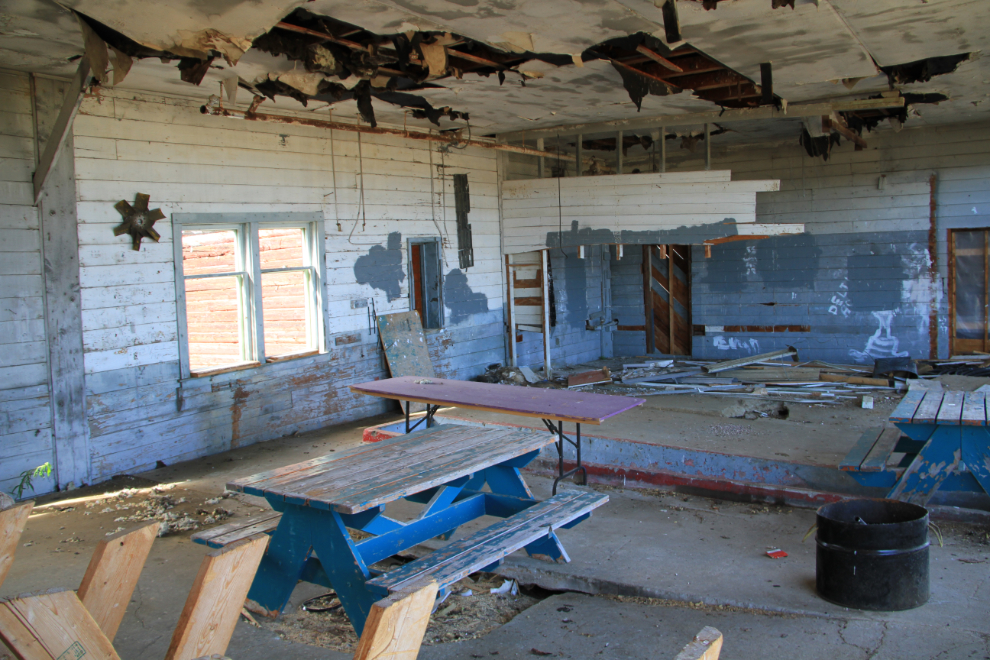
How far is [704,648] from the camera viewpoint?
4.21 ft

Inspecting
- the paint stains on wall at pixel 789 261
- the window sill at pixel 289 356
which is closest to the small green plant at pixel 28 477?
the window sill at pixel 289 356

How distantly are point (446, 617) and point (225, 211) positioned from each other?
520 cm

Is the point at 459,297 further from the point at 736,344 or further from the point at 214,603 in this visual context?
the point at 214,603

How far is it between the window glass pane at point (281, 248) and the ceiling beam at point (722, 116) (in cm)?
370

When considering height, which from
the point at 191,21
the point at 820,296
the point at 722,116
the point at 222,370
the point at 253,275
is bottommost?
the point at 222,370

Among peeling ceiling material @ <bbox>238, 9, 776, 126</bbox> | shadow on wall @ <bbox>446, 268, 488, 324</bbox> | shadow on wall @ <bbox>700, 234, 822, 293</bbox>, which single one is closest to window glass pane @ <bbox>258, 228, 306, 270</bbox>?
peeling ceiling material @ <bbox>238, 9, 776, 126</bbox>

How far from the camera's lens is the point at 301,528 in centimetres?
366

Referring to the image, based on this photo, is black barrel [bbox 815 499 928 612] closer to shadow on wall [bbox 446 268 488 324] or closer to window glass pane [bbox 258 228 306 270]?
window glass pane [bbox 258 228 306 270]

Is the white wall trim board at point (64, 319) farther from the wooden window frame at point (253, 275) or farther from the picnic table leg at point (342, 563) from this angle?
the picnic table leg at point (342, 563)

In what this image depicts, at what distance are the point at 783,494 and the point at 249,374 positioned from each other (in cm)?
539

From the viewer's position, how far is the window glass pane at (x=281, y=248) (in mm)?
8203

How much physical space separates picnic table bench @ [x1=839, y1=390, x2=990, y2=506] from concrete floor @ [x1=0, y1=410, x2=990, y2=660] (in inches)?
15.7

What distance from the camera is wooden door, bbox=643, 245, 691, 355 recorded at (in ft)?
43.6

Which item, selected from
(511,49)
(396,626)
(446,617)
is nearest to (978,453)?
(446,617)
